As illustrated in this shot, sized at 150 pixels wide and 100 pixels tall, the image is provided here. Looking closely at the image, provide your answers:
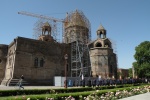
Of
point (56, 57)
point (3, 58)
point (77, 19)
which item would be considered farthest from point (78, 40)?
point (3, 58)

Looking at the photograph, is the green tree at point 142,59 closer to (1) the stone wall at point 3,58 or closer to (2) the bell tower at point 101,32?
(2) the bell tower at point 101,32

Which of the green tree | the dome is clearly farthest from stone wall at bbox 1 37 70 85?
the green tree

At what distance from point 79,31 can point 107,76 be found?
13421mm

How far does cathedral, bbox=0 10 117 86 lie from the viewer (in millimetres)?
28172

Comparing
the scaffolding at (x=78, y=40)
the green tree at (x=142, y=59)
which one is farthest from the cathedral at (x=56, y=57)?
the green tree at (x=142, y=59)

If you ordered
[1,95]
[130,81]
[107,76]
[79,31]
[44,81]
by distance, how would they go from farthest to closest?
[79,31]
[107,76]
[130,81]
[44,81]
[1,95]

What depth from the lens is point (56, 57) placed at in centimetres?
3234

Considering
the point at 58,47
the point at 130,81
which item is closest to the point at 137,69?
the point at 130,81

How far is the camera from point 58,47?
1309 inches

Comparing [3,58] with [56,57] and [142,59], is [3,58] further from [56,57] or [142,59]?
[142,59]

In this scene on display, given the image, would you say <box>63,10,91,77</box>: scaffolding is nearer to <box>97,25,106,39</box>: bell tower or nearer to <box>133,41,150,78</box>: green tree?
<box>97,25,106,39</box>: bell tower

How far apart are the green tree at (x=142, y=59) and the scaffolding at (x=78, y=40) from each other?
1394 cm

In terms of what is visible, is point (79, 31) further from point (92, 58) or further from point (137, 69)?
point (137, 69)

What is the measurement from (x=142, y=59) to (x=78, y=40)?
1937cm
